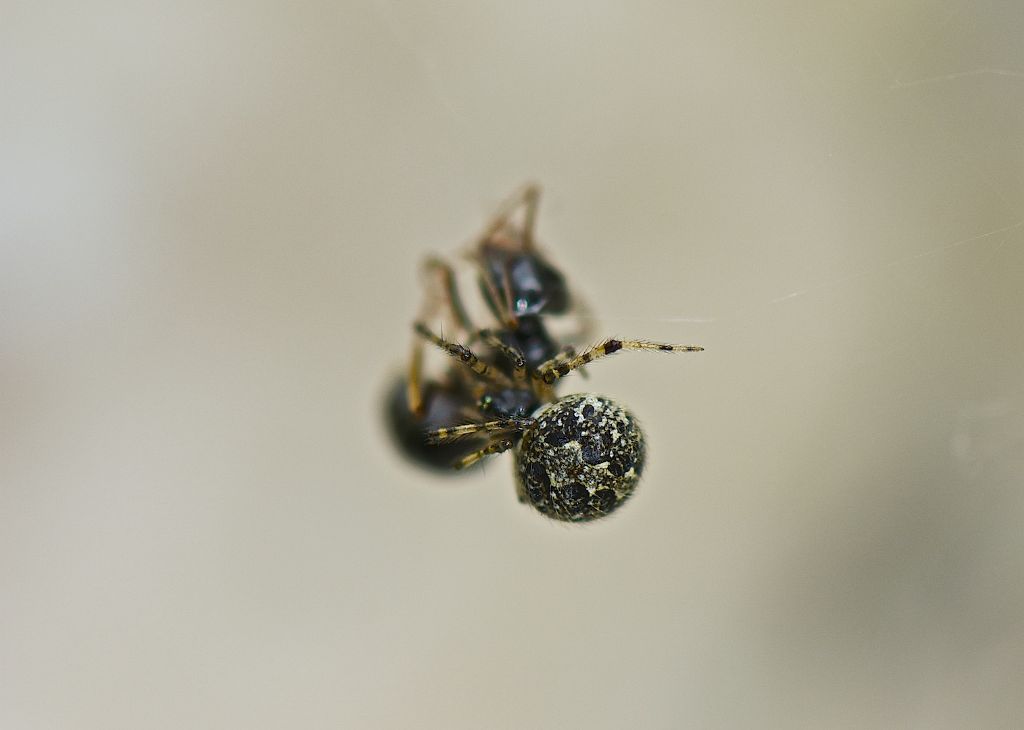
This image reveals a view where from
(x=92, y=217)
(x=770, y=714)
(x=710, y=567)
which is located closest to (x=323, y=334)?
(x=92, y=217)

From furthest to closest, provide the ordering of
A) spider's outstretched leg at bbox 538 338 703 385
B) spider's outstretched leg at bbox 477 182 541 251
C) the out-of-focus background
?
1. the out-of-focus background
2. spider's outstretched leg at bbox 477 182 541 251
3. spider's outstretched leg at bbox 538 338 703 385

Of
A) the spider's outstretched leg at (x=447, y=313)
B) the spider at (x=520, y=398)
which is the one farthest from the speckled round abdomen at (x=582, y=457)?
the spider's outstretched leg at (x=447, y=313)

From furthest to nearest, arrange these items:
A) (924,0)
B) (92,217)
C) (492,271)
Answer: (92,217) < (924,0) < (492,271)

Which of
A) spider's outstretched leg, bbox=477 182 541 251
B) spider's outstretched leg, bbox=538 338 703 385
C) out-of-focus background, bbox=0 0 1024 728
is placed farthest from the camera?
out-of-focus background, bbox=0 0 1024 728

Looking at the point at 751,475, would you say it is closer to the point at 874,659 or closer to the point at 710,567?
the point at 710,567

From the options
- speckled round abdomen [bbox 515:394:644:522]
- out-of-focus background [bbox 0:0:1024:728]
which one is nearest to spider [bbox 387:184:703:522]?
speckled round abdomen [bbox 515:394:644:522]

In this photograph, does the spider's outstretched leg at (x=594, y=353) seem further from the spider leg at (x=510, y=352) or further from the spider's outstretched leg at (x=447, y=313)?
the spider's outstretched leg at (x=447, y=313)

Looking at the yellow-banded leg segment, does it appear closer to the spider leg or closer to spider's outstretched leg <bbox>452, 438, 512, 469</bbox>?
the spider leg
